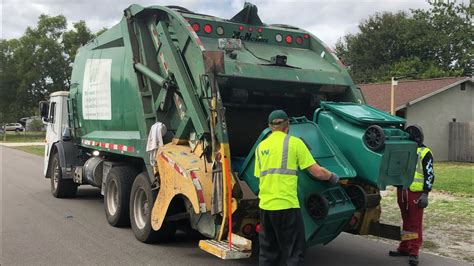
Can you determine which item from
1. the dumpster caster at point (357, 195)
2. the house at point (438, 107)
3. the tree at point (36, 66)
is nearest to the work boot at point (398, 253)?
the dumpster caster at point (357, 195)

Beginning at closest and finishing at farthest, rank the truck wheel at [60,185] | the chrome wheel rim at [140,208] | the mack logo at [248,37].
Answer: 1. the mack logo at [248,37]
2. the chrome wheel rim at [140,208]
3. the truck wheel at [60,185]

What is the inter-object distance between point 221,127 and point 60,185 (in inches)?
255

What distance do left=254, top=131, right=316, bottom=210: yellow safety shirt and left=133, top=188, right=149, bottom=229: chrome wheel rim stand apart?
9.02ft

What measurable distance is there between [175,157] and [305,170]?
1742 millimetres

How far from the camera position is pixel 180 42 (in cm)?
624

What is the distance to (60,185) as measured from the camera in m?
10.5

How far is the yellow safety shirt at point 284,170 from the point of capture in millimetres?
4535

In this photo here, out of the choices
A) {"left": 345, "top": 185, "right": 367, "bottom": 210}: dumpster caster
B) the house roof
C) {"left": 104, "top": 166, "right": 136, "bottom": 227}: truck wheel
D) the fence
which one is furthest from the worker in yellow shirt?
the fence

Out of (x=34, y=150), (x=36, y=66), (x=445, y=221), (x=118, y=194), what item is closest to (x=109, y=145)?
(x=118, y=194)

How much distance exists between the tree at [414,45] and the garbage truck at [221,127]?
3586cm

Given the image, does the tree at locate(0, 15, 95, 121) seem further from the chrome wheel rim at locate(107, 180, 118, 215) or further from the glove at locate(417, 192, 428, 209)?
the glove at locate(417, 192, 428, 209)

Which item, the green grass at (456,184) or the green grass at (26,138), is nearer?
the green grass at (456,184)

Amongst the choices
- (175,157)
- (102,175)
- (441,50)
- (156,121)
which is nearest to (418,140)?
(175,157)

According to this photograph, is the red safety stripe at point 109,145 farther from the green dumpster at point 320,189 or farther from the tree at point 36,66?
the tree at point 36,66
